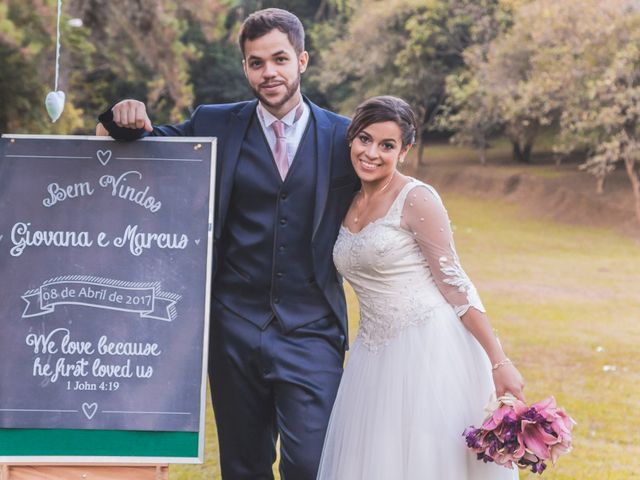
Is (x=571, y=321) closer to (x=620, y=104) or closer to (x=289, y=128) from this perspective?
(x=289, y=128)

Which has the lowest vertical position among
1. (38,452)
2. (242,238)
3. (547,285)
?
(547,285)

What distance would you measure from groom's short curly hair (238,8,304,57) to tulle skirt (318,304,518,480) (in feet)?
3.58

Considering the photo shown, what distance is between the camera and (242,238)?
347 centimetres

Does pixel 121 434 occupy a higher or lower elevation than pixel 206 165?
lower

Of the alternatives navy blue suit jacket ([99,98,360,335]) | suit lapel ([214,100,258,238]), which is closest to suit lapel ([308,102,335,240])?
navy blue suit jacket ([99,98,360,335])

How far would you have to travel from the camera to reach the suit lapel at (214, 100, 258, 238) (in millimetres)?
3451

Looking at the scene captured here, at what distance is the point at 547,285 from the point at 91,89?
16.9 metres

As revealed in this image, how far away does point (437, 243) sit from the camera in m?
3.32

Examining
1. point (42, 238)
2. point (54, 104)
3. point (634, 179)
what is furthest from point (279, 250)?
point (634, 179)

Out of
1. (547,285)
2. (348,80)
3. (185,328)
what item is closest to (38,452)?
(185,328)

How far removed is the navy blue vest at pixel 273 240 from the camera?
3432mm

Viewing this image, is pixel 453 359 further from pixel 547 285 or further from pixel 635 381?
pixel 547 285

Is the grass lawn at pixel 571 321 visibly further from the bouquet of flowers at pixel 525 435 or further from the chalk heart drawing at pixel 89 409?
the bouquet of flowers at pixel 525 435

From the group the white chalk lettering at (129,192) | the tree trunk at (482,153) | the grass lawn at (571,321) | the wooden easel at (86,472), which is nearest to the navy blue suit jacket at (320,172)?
the white chalk lettering at (129,192)
